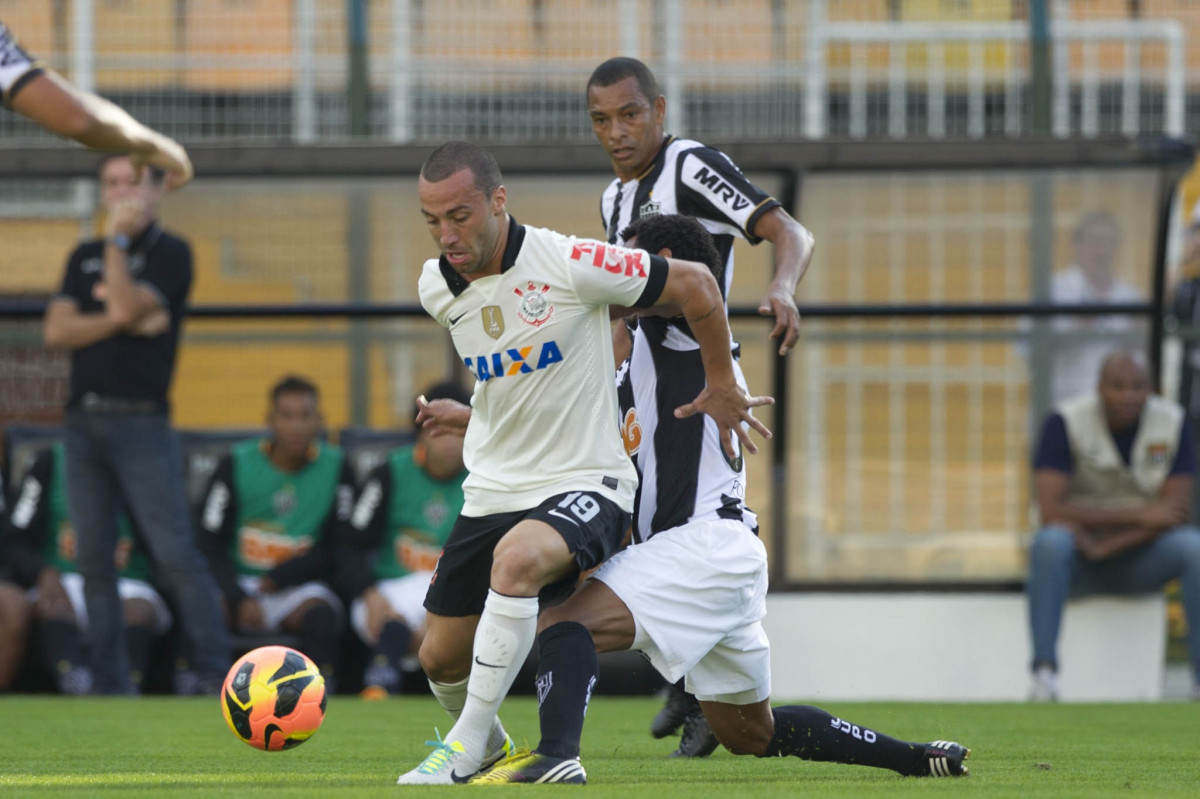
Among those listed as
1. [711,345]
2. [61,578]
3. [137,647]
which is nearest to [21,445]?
[61,578]

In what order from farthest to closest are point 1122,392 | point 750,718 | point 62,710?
point 1122,392, point 62,710, point 750,718

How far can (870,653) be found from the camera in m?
9.63

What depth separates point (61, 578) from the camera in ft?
30.0

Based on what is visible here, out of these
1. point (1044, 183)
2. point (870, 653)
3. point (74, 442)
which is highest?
point (1044, 183)

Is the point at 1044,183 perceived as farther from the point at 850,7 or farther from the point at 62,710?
the point at 62,710

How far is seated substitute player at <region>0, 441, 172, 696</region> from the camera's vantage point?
8.82m

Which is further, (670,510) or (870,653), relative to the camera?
(870,653)

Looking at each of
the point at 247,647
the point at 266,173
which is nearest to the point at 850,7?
the point at 266,173

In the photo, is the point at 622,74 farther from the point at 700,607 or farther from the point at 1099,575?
the point at 1099,575

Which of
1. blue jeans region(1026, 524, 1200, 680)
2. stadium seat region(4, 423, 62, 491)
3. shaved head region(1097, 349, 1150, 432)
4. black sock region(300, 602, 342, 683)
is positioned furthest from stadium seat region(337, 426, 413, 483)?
shaved head region(1097, 349, 1150, 432)

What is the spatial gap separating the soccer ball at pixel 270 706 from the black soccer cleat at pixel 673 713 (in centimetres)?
140

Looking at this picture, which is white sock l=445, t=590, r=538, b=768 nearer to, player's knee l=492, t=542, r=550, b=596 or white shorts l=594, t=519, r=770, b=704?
player's knee l=492, t=542, r=550, b=596

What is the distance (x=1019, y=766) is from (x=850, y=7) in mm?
5929

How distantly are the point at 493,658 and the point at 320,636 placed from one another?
4.58 m
